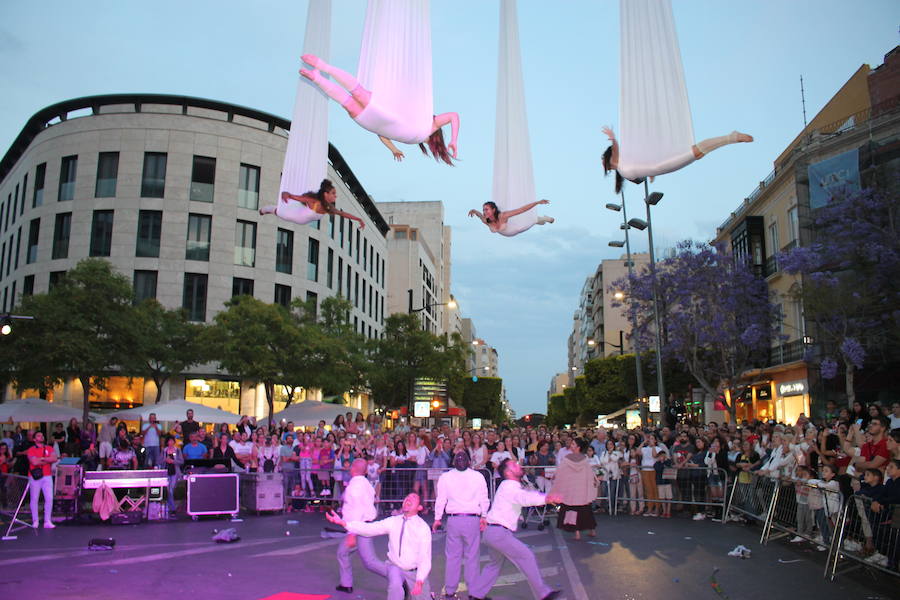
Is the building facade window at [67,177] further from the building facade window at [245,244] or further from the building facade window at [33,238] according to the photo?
the building facade window at [245,244]

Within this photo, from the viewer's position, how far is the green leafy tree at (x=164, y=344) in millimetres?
30234

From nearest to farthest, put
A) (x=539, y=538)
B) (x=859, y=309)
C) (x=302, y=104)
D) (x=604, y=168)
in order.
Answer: (x=604, y=168) → (x=302, y=104) → (x=539, y=538) → (x=859, y=309)

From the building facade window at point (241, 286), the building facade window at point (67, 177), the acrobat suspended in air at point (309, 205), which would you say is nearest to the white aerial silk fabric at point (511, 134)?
the acrobat suspended in air at point (309, 205)

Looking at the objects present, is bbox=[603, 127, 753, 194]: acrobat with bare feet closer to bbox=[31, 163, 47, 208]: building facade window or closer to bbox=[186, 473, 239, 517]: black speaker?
bbox=[186, 473, 239, 517]: black speaker

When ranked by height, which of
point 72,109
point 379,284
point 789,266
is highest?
point 72,109

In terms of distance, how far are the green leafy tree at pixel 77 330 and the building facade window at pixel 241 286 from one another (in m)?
12.0

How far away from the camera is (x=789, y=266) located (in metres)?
29.7

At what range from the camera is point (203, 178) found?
41062 millimetres

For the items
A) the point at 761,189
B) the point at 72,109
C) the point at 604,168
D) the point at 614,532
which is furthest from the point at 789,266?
the point at 72,109

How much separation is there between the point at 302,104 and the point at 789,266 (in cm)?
2514

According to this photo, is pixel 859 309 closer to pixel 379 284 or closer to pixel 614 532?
pixel 614 532

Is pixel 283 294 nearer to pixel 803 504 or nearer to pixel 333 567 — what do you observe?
pixel 333 567

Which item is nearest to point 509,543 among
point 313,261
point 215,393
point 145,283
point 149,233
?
point 215,393

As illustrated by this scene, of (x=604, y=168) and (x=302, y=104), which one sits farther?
(x=302, y=104)
